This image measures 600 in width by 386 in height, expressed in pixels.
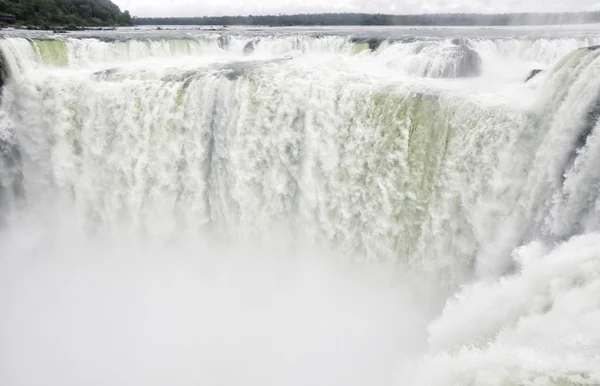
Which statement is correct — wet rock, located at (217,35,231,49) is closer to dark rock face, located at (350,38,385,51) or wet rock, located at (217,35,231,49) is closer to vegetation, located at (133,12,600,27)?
dark rock face, located at (350,38,385,51)

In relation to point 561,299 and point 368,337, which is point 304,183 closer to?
point 368,337

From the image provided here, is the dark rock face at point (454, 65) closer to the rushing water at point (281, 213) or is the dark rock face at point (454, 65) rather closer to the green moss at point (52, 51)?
the rushing water at point (281, 213)

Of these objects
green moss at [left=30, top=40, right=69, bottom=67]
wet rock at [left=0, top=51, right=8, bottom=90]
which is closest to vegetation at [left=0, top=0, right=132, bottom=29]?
green moss at [left=30, top=40, right=69, bottom=67]

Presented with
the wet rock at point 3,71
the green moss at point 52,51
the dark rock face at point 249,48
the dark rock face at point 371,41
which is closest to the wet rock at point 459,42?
the dark rock face at point 371,41

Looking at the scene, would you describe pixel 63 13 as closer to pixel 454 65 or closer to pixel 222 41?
pixel 222 41

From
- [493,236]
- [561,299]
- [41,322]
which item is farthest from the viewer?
[41,322]

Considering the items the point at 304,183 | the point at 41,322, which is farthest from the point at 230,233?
the point at 41,322
